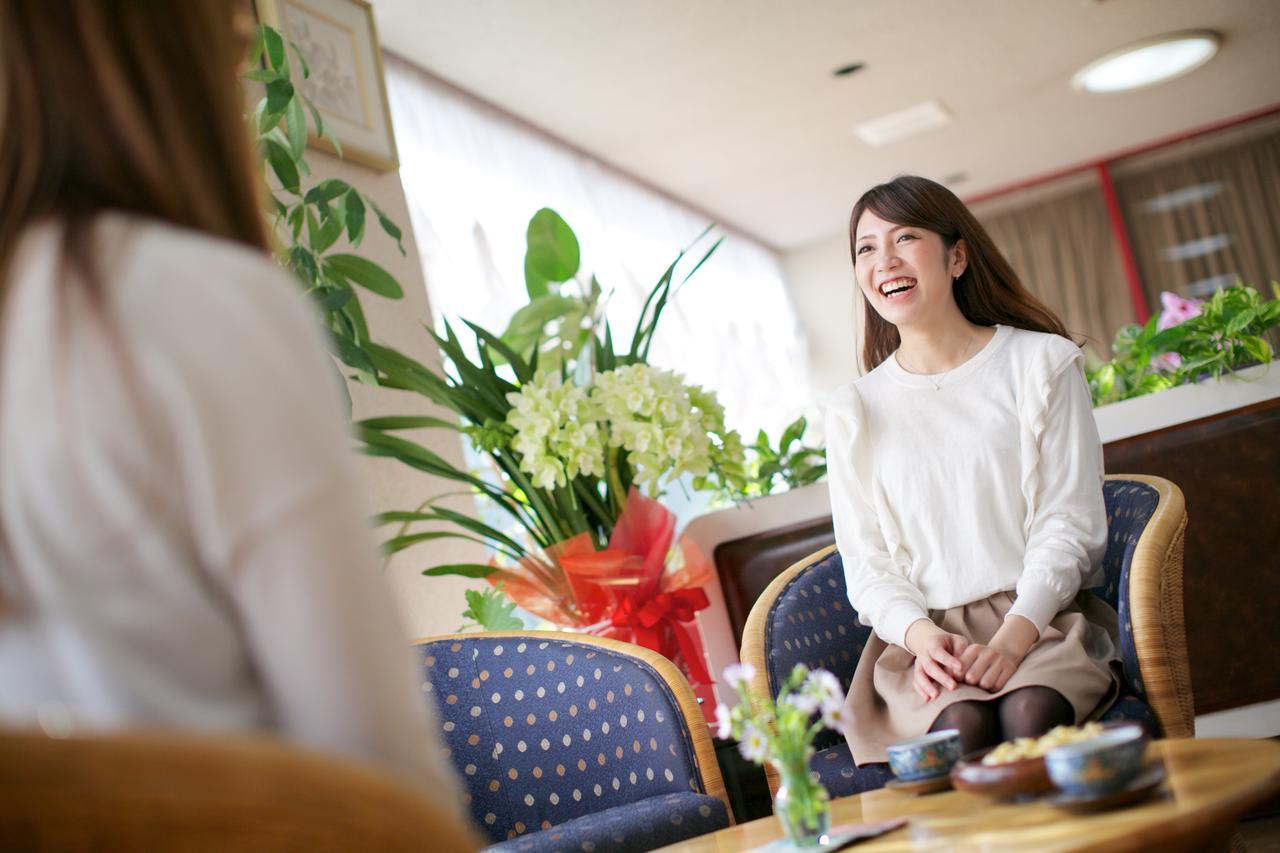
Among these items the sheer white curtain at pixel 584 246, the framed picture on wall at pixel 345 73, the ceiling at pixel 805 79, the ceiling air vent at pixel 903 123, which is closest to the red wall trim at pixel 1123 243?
the ceiling at pixel 805 79

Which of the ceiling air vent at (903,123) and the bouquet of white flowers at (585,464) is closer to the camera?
the bouquet of white flowers at (585,464)

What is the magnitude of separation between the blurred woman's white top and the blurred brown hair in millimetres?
52

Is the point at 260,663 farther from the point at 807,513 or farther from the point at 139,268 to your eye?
the point at 807,513

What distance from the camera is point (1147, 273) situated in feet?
28.8

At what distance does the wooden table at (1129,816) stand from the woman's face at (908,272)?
962mm

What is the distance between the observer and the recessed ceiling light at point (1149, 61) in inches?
230

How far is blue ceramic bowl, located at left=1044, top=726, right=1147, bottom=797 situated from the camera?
1.05 metres

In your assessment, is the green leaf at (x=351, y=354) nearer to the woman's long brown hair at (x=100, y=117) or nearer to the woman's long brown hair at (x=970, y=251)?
the woman's long brown hair at (x=970, y=251)

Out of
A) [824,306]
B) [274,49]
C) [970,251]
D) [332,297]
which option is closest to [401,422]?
[332,297]

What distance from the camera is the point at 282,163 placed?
7.43 feet

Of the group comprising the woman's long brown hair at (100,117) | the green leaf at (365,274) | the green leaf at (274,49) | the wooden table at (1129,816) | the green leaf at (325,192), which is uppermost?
the green leaf at (274,49)

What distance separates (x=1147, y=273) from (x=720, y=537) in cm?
692

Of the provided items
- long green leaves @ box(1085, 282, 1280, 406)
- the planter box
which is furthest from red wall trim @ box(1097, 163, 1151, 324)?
the planter box

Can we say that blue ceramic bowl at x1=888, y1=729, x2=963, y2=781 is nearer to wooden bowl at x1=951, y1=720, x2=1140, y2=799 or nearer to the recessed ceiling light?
wooden bowl at x1=951, y1=720, x2=1140, y2=799
